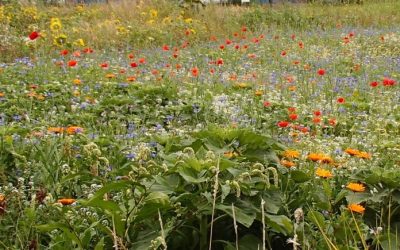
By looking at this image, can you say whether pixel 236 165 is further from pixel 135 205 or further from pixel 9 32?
pixel 9 32

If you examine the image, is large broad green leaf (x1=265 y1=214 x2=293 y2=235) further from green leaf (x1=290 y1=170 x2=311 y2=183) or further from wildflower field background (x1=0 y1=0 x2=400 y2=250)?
green leaf (x1=290 y1=170 x2=311 y2=183)

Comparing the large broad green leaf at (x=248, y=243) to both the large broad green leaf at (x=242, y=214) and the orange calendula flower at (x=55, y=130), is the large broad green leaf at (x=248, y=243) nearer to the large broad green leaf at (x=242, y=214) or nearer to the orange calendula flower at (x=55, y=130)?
the large broad green leaf at (x=242, y=214)

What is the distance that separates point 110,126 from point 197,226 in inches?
74.4

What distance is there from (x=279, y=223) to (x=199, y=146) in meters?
0.56

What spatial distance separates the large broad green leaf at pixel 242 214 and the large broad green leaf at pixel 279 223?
0.06 metres

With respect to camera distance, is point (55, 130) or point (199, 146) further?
point (55, 130)

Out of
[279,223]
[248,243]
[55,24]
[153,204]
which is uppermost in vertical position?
[55,24]

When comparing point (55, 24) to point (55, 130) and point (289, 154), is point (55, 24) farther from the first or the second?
point (289, 154)

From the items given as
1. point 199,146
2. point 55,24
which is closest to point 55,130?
point 199,146

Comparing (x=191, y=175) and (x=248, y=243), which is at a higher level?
(x=191, y=175)

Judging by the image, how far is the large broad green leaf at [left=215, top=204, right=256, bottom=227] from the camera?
1.93m

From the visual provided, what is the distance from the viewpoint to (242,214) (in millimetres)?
1979

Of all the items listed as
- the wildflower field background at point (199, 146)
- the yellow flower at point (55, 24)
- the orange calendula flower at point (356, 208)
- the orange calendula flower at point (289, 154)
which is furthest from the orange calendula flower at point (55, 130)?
the yellow flower at point (55, 24)

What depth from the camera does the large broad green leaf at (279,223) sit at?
1.96 metres
